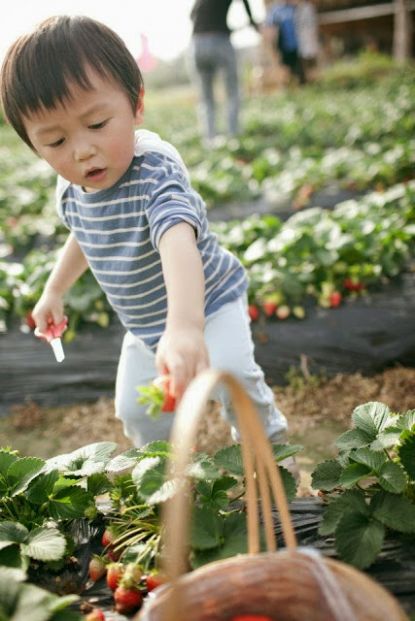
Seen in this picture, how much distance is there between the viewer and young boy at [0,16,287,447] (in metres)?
1.43

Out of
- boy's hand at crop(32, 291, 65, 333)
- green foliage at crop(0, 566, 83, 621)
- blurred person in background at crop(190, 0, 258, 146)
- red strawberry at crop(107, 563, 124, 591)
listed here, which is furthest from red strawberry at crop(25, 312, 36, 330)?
blurred person in background at crop(190, 0, 258, 146)

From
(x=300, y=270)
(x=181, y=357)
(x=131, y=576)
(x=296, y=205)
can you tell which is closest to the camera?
(x=181, y=357)

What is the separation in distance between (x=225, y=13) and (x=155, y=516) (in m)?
6.48

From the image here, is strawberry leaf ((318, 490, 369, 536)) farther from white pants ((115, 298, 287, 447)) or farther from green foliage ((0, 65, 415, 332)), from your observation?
green foliage ((0, 65, 415, 332))

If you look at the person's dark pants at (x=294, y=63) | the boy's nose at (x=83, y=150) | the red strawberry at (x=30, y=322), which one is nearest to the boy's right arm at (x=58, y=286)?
the boy's nose at (x=83, y=150)

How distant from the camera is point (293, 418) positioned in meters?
2.84

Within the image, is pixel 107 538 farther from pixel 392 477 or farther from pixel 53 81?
pixel 53 81

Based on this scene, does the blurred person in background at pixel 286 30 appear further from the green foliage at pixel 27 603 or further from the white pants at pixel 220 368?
the green foliage at pixel 27 603

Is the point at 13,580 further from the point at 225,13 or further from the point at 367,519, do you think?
the point at 225,13

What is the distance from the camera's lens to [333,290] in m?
3.11

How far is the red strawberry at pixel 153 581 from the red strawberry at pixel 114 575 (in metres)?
0.07

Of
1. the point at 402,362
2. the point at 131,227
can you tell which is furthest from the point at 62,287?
the point at 402,362

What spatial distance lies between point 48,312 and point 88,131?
70 centimetres

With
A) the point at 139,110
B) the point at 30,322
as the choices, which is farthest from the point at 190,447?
the point at 30,322
